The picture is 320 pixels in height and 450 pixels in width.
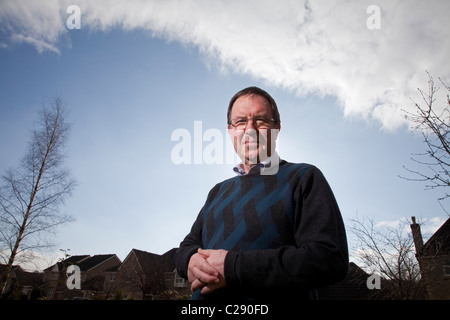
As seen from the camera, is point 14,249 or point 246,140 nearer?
point 246,140

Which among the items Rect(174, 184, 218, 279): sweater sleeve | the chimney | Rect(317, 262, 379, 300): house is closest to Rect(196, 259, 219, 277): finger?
Rect(174, 184, 218, 279): sweater sleeve

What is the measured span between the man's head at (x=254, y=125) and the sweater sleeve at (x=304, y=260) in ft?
2.09

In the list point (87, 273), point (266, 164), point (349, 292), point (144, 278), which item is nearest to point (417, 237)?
point (349, 292)

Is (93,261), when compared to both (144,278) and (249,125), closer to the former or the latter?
(144,278)

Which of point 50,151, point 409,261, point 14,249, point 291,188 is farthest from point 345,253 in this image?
point 50,151

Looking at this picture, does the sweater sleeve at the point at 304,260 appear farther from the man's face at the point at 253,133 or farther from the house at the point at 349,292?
the house at the point at 349,292

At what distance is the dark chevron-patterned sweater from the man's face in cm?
17

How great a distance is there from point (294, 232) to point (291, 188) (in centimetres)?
22

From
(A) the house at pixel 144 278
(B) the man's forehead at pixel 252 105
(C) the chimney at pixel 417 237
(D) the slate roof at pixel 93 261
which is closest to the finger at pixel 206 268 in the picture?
(B) the man's forehead at pixel 252 105

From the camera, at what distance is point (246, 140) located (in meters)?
1.65

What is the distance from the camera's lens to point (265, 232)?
1.16 m

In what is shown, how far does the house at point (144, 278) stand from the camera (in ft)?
102
